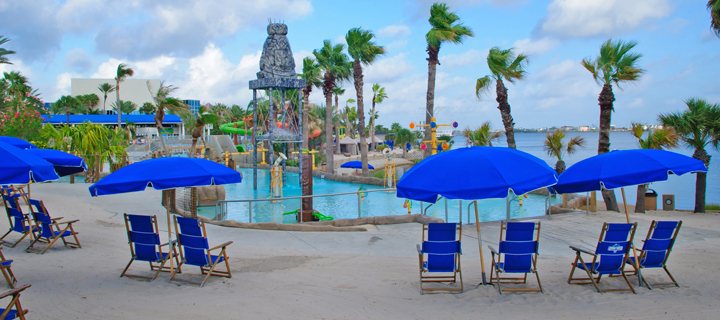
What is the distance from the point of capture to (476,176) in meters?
5.06

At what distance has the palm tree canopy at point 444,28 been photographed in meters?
26.0

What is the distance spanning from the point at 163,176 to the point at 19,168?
1.52 m

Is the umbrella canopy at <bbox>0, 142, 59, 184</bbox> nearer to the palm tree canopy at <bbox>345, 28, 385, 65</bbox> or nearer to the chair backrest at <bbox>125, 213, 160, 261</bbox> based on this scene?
the chair backrest at <bbox>125, 213, 160, 261</bbox>

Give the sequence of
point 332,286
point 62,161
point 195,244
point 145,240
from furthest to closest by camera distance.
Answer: point 62,161 → point 145,240 → point 195,244 → point 332,286

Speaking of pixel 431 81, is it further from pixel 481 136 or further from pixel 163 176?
pixel 163 176

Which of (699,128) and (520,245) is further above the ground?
(699,128)

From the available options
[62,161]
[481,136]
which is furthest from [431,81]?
[62,161]

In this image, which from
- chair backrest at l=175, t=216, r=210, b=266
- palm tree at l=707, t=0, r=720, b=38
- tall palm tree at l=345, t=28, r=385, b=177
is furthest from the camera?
tall palm tree at l=345, t=28, r=385, b=177

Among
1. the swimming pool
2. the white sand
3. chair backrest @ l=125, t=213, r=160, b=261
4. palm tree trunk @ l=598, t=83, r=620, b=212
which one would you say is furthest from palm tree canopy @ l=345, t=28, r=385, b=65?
chair backrest @ l=125, t=213, r=160, b=261

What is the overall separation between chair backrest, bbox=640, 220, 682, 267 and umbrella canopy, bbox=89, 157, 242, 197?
5656 mm

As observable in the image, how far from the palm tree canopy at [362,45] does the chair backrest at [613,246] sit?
25.4m

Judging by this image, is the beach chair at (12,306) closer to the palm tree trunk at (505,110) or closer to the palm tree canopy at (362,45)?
the palm tree trunk at (505,110)

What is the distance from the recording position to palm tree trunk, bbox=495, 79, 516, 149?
18.5 meters

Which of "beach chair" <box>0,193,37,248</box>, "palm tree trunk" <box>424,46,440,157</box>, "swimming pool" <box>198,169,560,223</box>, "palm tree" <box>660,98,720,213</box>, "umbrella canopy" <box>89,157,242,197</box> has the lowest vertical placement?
"swimming pool" <box>198,169,560,223</box>
